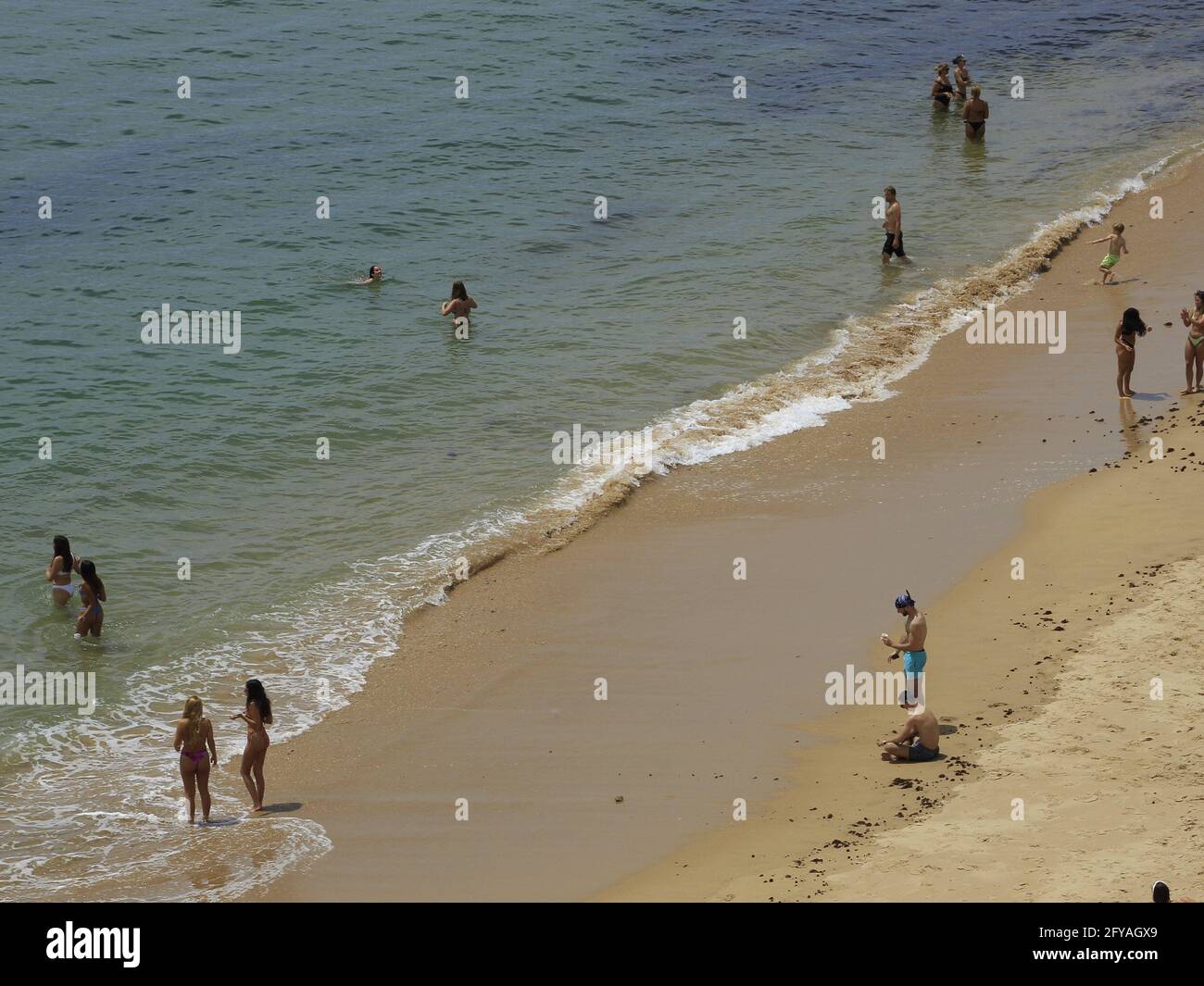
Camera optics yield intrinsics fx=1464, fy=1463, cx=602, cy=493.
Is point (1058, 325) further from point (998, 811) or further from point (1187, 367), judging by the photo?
point (998, 811)

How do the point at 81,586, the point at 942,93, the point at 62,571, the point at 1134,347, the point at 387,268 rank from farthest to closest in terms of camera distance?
the point at 942,93, the point at 387,268, the point at 1134,347, the point at 62,571, the point at 81,586

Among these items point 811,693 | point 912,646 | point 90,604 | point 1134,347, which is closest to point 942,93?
point 1134,347

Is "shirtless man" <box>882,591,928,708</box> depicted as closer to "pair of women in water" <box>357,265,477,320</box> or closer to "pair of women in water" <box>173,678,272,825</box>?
"pair of women in water" <box>173,678,272,825</box>

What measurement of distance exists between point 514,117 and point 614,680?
74.7ft

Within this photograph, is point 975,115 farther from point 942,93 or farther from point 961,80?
point 961,80

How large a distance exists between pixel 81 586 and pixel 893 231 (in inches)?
636

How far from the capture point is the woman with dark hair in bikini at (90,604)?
48.5 ft

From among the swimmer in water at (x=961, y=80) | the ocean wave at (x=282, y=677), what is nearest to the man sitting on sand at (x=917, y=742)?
the ocean wave at (x=282, y=677)

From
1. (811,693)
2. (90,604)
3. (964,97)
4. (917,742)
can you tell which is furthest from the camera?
(964,97)

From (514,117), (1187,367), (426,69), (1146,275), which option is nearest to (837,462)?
(1187,367)

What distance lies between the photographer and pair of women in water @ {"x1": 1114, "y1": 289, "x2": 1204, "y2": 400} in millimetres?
19000

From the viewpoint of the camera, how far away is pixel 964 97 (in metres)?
35.9

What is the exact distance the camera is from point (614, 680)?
45.3ft
